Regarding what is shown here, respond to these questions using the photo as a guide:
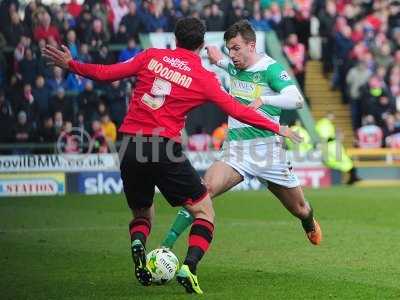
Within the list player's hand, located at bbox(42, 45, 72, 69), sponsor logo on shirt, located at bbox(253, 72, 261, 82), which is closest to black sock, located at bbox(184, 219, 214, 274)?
player's hand, located at bbox(42, 45, 72, 69)

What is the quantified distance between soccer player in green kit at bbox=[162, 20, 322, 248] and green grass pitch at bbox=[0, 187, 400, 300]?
2.78 ft

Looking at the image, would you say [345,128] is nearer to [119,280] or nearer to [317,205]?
[317,205]

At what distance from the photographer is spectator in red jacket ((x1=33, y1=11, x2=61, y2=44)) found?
24578 millimetres

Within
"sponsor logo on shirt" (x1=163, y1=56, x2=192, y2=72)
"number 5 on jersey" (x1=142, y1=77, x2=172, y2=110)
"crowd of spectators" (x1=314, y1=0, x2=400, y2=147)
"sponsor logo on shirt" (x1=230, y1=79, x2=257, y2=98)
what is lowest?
"crowd of spectators" (x1=314, y1=0, x2=400, y2=147)

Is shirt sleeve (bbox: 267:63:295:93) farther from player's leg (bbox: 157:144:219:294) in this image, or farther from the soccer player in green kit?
player's leg (bbox: 157:144:219:294)

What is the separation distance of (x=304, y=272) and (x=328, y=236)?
148 inches

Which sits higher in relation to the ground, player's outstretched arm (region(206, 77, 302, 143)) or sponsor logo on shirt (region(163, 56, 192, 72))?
sponsor logo on shirt (region(163, 56, 192, 72))

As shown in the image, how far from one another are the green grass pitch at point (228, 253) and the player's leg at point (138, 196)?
0.67 feet

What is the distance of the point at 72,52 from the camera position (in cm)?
2453

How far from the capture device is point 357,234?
49.4 feet

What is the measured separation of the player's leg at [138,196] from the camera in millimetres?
9914

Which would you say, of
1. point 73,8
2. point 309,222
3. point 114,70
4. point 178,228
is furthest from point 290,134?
point 73,8

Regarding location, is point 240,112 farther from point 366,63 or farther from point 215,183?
point 366,63

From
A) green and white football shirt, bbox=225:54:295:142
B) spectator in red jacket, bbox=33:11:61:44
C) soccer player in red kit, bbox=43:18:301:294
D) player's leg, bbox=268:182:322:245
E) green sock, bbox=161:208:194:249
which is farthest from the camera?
spectator in red jacket, bbox=33:11:61:44
